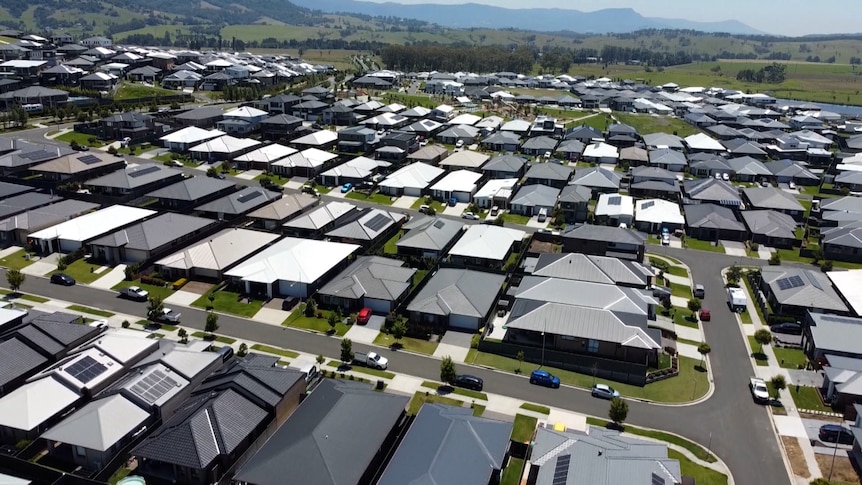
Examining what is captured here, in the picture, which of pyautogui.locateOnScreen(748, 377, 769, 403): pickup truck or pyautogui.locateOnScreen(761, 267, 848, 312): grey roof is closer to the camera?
pyautogui.locateOnScreen(748, 377, 769, 403): pickup truck

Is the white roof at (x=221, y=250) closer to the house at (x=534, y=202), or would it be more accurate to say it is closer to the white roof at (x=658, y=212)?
the house at (x=534, y=202)

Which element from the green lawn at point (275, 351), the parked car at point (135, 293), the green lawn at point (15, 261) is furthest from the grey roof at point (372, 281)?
the green lawn at point (15, 261)

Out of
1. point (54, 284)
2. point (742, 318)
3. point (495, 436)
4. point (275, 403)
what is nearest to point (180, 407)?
point (275, 403)

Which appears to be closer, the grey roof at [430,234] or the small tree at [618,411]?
the small tree at [618,411]

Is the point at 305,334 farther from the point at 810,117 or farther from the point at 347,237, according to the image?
the point at 810,117

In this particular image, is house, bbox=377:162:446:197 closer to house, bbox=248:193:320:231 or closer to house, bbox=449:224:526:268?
house, bbox=248:193:320:231

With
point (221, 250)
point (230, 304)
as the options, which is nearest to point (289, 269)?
point (230, 304)

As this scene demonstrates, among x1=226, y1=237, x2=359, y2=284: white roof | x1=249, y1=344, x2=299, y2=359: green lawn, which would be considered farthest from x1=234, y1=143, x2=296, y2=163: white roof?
x1=249, y1=344, x2=299, y2=359: green lawn
